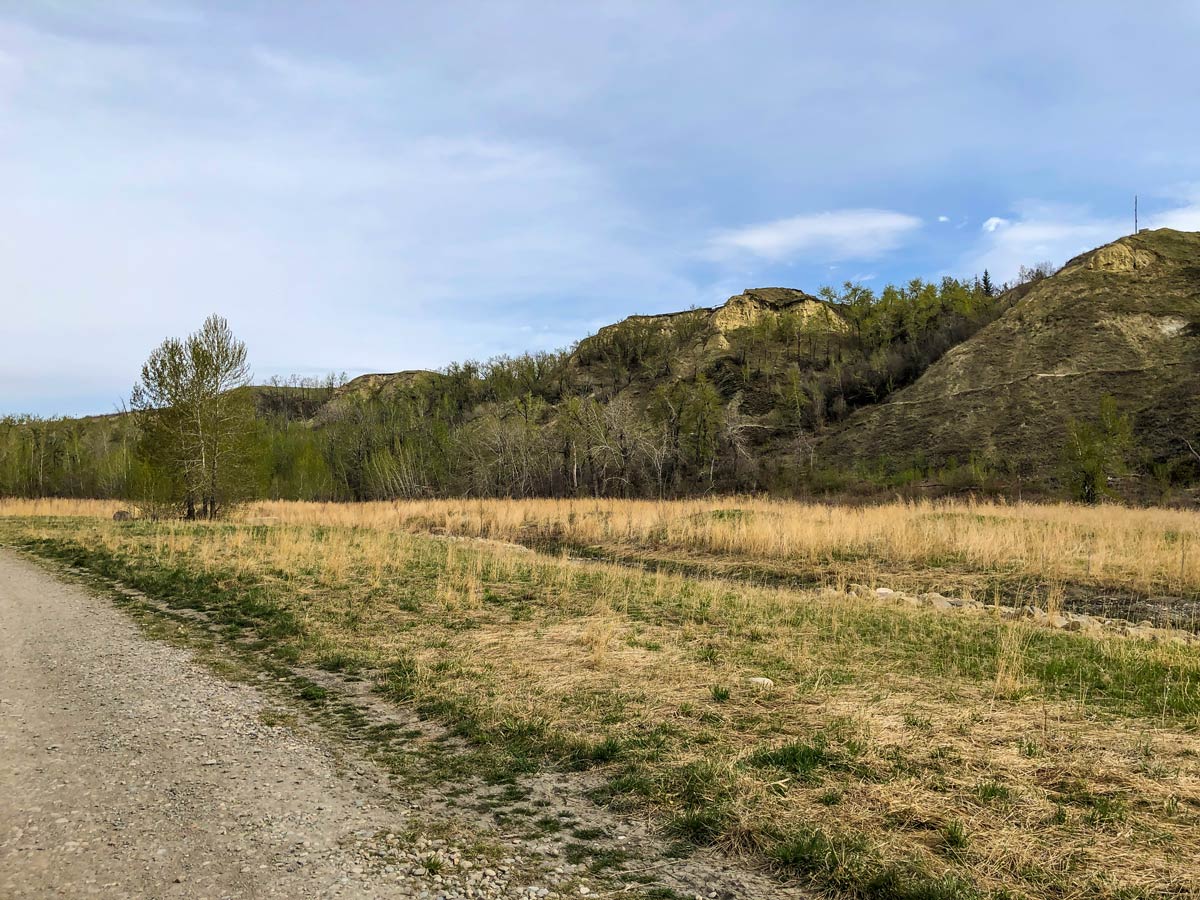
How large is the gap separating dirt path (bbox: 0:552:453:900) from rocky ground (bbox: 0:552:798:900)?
0.5 inches

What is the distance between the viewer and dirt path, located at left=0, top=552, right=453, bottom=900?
353 cm

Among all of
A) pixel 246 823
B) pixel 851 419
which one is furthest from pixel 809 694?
pixel 851 419

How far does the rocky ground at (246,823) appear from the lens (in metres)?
3.52

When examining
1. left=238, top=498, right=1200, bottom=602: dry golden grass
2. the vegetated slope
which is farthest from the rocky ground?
the vegetated slope

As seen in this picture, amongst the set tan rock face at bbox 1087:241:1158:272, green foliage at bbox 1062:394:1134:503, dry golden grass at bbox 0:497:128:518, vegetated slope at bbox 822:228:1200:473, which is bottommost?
dry golden grass at bbox 0:497:128:518

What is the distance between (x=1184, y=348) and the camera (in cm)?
5038

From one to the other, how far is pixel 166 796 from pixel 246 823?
769mm

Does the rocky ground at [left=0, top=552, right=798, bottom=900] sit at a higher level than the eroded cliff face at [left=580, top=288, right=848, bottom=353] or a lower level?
lower

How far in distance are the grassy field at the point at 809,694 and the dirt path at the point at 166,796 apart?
39.0 inches

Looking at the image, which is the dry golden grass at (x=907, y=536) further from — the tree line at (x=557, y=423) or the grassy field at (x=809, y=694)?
the tree line at (x=557, y=423)

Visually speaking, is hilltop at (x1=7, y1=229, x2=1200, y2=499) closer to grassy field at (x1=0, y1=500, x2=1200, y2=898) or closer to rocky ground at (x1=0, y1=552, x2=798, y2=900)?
grassy field at (x1=0, y1=500, x2=1200, y2=898)

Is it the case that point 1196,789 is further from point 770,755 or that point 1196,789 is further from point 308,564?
point 308,564

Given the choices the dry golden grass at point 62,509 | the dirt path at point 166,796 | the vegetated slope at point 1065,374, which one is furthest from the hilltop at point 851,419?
the dirt path at point 166,796

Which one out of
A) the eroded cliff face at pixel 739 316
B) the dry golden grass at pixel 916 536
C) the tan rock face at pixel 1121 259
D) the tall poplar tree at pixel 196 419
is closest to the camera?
the dry golden grass at pixel 916 536
